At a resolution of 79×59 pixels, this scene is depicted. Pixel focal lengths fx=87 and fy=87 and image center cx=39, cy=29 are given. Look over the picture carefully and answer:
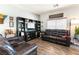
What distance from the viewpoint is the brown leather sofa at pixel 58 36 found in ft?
4.81

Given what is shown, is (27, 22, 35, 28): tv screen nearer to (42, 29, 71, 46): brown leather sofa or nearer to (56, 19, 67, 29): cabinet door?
(42, 29, 71, 46): brown leather sofa

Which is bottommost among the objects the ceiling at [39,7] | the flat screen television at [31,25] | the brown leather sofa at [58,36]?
the brown leather sofa at [58,36]

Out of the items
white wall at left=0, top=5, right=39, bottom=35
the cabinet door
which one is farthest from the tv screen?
the cabinet door

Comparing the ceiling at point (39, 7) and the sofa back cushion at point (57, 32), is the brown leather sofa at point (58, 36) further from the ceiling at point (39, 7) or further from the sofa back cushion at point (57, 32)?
the ceiling at point (39, 7)

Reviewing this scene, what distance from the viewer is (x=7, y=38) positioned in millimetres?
1565

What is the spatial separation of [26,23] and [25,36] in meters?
0.24

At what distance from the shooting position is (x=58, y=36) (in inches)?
60.2

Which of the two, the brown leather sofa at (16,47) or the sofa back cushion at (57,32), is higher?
the sofa back cushion at (57,32)

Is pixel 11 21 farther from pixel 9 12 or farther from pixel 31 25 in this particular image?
pixel 31 25

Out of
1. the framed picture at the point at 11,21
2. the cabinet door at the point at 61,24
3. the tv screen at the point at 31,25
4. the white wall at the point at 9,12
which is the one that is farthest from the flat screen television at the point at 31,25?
the cabinet door at the point at 61,24

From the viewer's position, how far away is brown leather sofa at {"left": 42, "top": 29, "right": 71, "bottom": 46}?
4.81 ft

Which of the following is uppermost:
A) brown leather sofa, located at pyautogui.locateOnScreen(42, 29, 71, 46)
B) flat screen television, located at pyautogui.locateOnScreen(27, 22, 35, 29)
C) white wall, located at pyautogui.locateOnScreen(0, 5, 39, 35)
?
white wall, located at pyautogui.locateOnScreen(0, 5, 39, 35)

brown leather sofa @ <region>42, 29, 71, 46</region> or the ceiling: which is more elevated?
the ceiling

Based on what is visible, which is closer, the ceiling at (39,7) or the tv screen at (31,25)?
the ceiling at (39,7)
